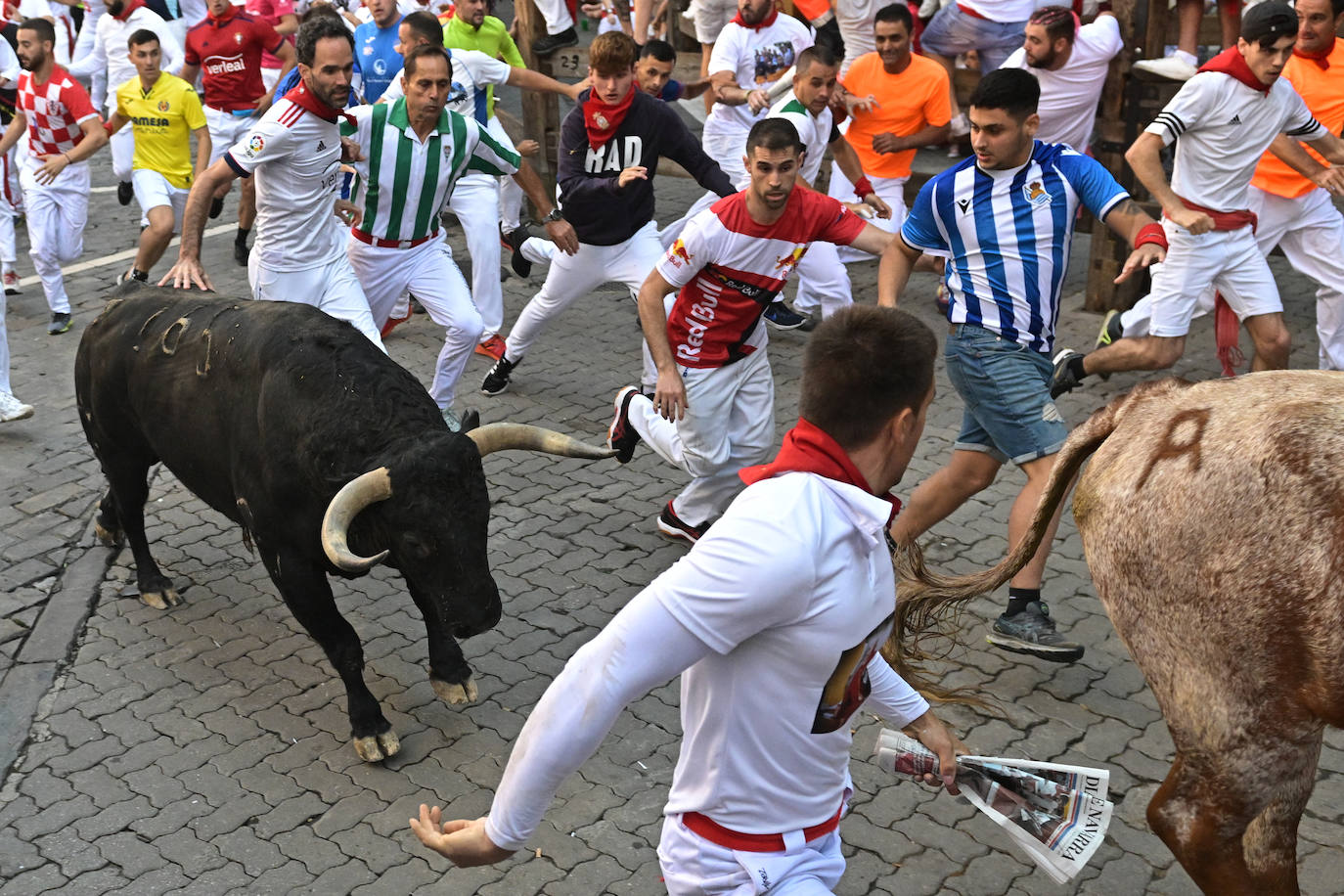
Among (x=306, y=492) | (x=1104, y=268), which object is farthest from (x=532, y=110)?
(x=306, y=492)

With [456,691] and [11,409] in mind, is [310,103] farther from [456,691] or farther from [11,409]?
[456,691]

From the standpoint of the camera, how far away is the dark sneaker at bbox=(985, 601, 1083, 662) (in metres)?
5.65

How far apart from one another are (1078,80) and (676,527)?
475 centimetres

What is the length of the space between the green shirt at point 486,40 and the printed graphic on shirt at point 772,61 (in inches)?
75.8

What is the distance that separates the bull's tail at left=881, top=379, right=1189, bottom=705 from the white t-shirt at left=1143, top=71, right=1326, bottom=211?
3277 mm

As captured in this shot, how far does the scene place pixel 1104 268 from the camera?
962 cm

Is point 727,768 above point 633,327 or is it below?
above

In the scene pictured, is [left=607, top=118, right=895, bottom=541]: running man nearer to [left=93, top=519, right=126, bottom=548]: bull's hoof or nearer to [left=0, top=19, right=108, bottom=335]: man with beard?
[left=93, top=519, right=126, bottom=548]: bull's hoof

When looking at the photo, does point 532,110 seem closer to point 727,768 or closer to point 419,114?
point 419,114

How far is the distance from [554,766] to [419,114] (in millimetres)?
5623

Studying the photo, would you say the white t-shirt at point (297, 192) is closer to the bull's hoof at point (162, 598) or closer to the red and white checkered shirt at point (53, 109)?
the bull's hoof at point (162, 598)

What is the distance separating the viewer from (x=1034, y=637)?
18.7ft

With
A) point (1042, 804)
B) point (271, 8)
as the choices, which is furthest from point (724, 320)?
point (271, 8)

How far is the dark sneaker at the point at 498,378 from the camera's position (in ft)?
28.8
